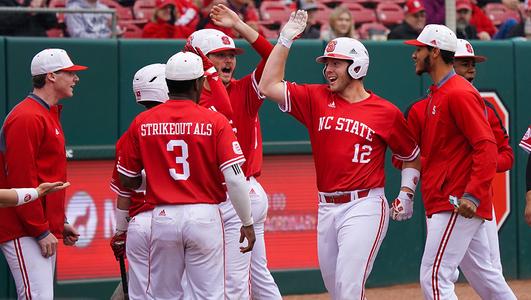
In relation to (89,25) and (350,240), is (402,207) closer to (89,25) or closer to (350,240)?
(350,240)

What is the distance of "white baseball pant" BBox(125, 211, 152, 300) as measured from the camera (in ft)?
21.2

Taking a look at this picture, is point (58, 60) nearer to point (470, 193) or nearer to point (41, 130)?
point (41, 130)

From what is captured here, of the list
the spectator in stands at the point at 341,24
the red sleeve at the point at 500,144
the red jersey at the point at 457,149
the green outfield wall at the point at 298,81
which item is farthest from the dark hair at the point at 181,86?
the spectator in stands at the point at 341,24

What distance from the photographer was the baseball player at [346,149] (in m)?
6.81

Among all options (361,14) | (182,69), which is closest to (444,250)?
(182,69)

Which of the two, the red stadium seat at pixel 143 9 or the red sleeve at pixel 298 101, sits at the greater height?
the red stadium seat at pixel 143 9

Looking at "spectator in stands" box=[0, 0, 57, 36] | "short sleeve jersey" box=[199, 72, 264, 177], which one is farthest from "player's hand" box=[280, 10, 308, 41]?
"spectator in stands" box=[0, 0, 57, 36]

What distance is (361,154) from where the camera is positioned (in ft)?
22.7

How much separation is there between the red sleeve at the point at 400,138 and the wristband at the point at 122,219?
1.77 m

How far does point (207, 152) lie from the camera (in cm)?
605

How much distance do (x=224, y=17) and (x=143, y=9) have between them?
5559 mm

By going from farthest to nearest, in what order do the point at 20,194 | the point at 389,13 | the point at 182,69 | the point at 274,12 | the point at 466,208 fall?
the point at 389,13
the point at 274,12
the point at 466,208
the point at 182,69
the point at 20,194

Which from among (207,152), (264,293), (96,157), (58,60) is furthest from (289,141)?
(207,152)

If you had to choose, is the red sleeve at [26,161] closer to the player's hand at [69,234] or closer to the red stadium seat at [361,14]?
the player's hand at [69,234]
